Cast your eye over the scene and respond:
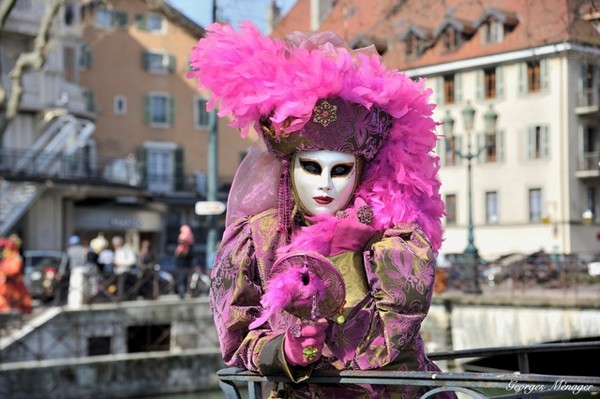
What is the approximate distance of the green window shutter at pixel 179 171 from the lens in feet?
158

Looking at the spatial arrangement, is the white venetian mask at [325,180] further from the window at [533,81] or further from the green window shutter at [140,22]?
the green window shutter at [140,22]

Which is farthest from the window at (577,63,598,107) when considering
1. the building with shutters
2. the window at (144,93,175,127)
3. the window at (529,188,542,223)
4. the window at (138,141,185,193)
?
the window at (144,93,175,127)

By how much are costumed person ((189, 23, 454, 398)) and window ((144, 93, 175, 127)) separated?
43472 mm

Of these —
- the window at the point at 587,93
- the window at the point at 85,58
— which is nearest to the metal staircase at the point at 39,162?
the window at the point at 85,58

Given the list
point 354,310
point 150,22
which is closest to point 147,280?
point 354,310

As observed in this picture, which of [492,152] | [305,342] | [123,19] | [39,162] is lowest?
[305,342]

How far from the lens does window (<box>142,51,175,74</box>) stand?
47219 millimetres

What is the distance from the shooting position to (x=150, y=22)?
47.5 meters

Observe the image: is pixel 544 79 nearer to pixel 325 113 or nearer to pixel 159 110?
pixel 159 110

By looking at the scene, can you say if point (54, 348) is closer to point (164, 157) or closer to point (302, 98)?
point (302, 98)

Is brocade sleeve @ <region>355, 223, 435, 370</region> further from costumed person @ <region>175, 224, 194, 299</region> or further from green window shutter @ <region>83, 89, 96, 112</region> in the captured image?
green window shutter @ <region>83, 89, 96, 112</region>

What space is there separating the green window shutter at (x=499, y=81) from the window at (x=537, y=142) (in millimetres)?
1710

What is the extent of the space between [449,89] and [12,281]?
78.7ft

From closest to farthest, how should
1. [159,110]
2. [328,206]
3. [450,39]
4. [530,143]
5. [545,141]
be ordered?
[328,206], [450,39], [545,141], [530,143], [159,110]
